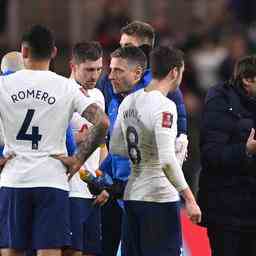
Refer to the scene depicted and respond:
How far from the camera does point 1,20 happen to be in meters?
18.9

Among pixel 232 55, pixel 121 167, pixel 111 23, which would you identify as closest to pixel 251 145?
pixel 121 167

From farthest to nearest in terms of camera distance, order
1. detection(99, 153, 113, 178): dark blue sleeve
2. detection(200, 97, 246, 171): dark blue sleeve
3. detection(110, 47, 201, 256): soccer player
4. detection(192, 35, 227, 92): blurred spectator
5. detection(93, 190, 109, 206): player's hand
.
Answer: detection(192, 35, 227, 92): blurred spectator < detection(99, 153, 113, 178): dark blue sleeve < detection(93, 190, 109, 206): player's hand < detection(200, 97, 246, 171): dark blue sleeve < detection(110, 47, 201, 256): soccer player

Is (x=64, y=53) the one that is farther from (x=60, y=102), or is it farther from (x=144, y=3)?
(x=60, y=102)

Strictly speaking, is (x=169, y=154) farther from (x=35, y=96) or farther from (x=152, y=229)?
(x=35, y=96)

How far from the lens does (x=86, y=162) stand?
9.65 meters

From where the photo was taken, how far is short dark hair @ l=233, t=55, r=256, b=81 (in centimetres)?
912

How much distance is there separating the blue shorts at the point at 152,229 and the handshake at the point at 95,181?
269 millimetres


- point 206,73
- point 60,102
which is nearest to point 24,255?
point 60,102

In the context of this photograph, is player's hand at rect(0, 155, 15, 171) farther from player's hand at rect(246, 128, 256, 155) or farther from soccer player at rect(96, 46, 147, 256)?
player's hand at rect(246, 128, 256, 155)

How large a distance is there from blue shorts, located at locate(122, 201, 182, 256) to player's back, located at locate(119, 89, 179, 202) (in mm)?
62

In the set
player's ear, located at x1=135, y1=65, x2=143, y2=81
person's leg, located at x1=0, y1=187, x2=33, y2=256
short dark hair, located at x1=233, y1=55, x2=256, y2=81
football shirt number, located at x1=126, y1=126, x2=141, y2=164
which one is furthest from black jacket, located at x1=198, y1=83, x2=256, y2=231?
person's leg, located at x1=0, y1=187, x2=33, y2=256

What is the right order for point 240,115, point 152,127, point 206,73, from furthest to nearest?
point 206,73, point 240,115, point 152,127

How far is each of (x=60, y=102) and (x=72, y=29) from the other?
424 inches

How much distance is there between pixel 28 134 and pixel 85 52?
1.17 metres
